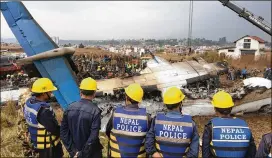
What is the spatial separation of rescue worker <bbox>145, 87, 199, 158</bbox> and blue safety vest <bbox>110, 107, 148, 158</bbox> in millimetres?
150

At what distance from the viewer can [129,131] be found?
12.2ft

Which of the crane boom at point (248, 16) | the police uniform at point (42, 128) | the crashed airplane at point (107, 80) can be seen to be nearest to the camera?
the police uniform at point (42, 128)

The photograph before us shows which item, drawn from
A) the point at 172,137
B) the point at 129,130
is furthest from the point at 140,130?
the point at 172,137

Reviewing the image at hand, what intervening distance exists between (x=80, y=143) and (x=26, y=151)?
2202 millimetres

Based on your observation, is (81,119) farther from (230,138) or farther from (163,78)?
(163,78)

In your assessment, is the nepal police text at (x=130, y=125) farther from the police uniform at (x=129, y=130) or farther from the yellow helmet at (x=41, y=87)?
the yellow helmet at (x=41, y=87)

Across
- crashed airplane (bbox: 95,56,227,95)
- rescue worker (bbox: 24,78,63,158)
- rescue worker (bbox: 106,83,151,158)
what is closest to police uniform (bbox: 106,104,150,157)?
rescue worker (bbox: 106,83,151,158)

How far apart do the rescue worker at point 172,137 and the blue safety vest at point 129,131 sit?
0.49 feet

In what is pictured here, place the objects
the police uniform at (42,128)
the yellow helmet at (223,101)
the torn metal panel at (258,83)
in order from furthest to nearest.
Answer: the torn metal panel at (258,83) < the police uniform at (42,128) < the yellow helmet at (223,101)

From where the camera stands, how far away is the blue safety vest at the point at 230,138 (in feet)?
11.3

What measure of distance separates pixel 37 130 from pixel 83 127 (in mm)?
847

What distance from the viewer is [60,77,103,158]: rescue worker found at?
396 centimetres

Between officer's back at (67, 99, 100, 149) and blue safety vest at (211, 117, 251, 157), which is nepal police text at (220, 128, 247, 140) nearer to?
blue safety vest at (211, 117, 251, 157)

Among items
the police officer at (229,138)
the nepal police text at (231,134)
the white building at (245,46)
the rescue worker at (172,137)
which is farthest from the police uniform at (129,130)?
the white building at (245,46)
